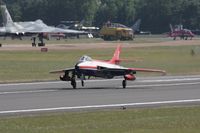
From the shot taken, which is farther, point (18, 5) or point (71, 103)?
point (18, 5)

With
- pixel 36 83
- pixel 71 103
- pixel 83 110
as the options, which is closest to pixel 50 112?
pixel 83 110

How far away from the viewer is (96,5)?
191 metres

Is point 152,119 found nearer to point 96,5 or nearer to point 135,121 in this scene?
point 135,121

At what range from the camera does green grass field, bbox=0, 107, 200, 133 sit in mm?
19234

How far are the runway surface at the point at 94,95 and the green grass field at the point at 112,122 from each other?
1976 mm

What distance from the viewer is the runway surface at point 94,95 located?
2561cm

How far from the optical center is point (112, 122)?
815 inches

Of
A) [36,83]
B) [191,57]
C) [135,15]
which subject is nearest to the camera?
[36,83]

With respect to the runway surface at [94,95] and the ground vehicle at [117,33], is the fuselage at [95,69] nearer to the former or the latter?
the runway surface at [94,95]

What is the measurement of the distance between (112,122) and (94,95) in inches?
368

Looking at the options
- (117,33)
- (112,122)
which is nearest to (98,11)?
(117,33)

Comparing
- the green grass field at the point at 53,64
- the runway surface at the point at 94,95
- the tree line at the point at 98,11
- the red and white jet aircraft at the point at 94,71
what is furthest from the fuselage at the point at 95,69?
the tree line at the point at 98,11

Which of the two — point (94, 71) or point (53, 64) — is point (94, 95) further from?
point (53, 64)

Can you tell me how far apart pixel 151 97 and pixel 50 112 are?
6400 mm
